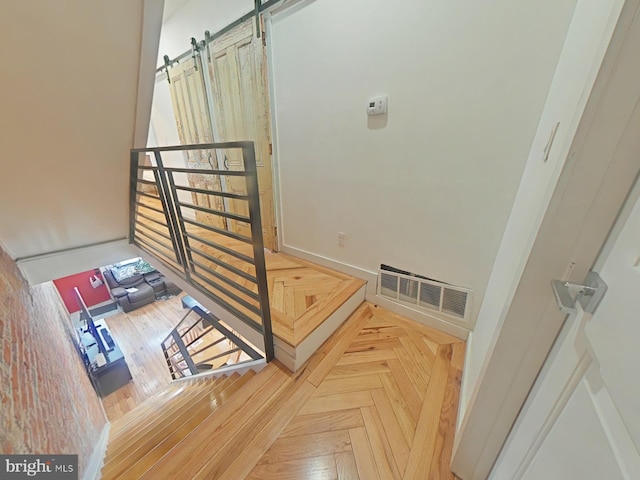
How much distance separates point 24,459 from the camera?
89cm

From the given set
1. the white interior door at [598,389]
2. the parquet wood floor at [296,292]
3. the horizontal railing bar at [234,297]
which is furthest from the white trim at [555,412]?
the horizontal railing bar at [234,297]

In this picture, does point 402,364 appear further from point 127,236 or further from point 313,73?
point 127,236

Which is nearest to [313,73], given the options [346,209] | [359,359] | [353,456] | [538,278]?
[346,209]

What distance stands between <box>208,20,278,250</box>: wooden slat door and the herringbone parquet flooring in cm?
156

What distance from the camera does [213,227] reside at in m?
1.42

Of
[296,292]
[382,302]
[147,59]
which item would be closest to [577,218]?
[382,302]

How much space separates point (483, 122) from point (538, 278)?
1.05 meters

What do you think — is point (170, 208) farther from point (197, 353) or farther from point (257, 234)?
point (197, 353)

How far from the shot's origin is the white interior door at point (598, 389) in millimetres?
349

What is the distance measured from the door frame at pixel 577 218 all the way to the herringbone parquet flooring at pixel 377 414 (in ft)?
1.50

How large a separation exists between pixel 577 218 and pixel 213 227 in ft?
4.98

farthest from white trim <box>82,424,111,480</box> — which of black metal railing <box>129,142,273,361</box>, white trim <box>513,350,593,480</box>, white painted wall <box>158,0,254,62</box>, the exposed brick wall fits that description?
white painted wall <box>158,0,254,62</box>

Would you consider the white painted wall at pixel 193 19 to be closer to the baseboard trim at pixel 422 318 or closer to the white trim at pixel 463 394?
the baseboard trim at pixel 422 318

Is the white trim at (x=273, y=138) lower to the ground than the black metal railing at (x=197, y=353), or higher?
higher
